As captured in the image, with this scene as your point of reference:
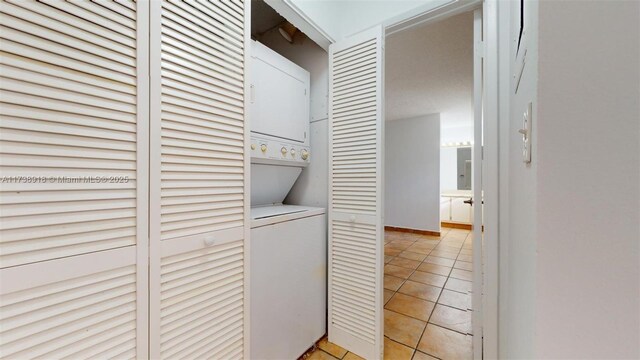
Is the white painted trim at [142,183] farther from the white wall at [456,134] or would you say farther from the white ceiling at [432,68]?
the white wall at [456,134]

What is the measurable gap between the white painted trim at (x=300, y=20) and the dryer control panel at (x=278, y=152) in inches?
28.6

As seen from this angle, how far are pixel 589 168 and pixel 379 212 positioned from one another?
1.15 metres

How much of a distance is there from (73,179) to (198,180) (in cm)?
34

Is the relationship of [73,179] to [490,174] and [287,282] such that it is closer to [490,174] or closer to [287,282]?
[287,282]

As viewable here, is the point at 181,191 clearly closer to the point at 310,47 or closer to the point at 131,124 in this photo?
the point at 131,124

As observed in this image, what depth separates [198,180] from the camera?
931 millimetres

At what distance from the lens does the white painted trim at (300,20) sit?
136cm

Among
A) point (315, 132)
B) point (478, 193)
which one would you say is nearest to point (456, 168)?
point (478, 193)

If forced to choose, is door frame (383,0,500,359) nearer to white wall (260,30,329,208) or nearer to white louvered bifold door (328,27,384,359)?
white louvered bifold door (328,27,384,359)

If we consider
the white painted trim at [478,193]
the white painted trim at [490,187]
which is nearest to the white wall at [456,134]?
the white painted trim at [478,193]

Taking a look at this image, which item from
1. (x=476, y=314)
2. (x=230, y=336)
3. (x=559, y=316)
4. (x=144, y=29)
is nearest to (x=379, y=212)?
(x=476, y=314)

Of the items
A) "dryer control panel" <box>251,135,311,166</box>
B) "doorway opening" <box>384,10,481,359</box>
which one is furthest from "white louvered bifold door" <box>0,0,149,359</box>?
"doorway opening" <box>384,10,481,359</box>

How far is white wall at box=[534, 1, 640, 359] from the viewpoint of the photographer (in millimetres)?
335

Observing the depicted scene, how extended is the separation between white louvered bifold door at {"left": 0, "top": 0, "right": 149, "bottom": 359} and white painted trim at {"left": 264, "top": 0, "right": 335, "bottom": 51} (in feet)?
2.66
